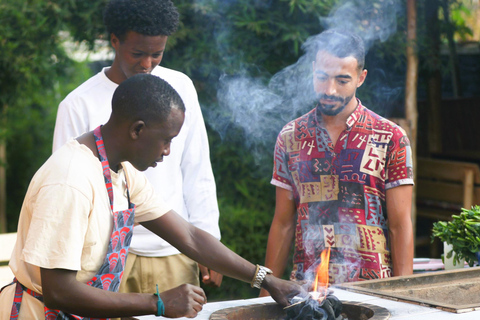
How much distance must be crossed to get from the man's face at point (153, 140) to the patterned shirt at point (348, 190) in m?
1.26

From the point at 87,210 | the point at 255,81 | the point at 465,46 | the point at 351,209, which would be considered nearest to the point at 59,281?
the point at 87,210

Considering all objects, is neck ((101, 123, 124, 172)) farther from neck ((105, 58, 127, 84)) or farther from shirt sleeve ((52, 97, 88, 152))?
neck ((105, 58, 127, 84))

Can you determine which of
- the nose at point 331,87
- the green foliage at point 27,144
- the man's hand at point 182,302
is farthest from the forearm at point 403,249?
the green foliage at point 27,144

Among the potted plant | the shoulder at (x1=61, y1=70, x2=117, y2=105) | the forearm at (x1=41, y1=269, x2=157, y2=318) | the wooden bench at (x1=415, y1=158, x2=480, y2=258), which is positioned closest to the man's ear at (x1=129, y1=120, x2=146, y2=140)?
the forearm at (x1=41, y1=269, x2=157, y2=318)

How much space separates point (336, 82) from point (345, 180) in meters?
0.53

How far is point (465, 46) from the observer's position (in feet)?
26.9

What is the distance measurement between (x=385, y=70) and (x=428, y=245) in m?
2.39

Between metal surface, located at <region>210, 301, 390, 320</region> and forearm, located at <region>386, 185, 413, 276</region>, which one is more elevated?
forearm, located at <region>386, 185, 413, 276</region>

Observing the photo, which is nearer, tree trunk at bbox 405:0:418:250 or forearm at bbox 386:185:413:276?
forearm at bbox 386:185:413:276

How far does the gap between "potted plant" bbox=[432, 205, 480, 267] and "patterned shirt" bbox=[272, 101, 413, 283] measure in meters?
0.60

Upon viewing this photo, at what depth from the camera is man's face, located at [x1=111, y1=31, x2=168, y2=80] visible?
332cm

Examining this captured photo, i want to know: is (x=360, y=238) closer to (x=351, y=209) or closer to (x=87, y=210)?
(x=351, y=209)

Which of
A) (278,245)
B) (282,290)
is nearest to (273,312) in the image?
(282,290)

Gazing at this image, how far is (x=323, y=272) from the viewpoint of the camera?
3213mm
